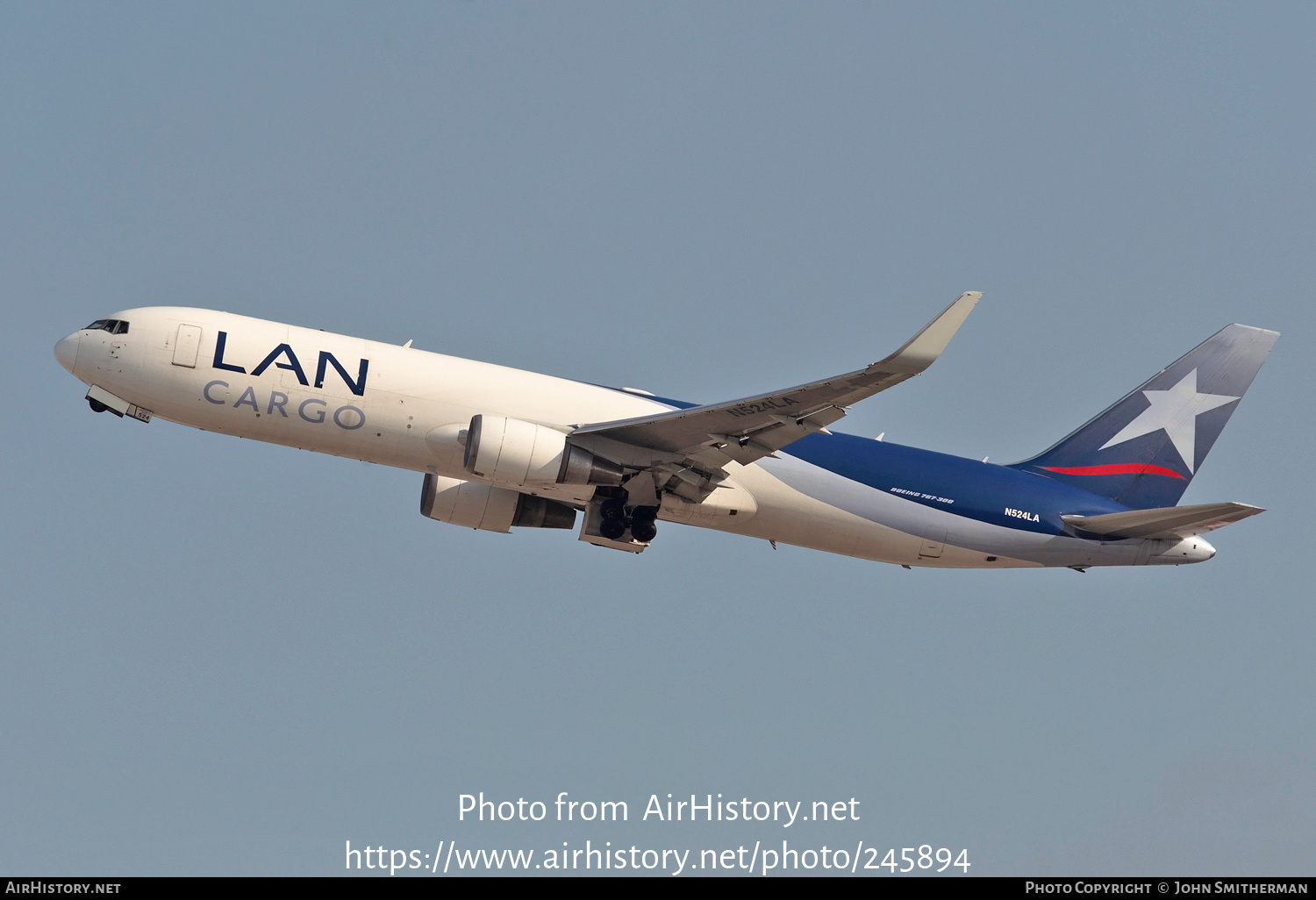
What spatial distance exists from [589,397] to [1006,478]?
1255cm

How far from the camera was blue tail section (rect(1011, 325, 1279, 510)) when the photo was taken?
41469 millimetres

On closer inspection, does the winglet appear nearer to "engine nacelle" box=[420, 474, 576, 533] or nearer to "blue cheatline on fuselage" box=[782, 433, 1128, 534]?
A: "blue cheatline on fuselage" box=[782, 433, 1128, 534]

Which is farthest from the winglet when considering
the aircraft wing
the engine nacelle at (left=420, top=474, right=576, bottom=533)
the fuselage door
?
the fuselage door

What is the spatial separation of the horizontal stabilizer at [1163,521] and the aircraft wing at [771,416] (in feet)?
33.3

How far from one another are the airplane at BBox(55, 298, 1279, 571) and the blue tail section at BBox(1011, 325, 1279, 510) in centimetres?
14

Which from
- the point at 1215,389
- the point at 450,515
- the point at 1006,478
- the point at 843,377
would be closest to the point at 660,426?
the point at 843,377

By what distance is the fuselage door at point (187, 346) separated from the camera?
109ft

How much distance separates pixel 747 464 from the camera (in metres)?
36.2

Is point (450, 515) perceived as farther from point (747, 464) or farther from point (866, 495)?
point (866, 495)

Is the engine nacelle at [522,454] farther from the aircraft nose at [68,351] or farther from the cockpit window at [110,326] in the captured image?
the aircraft nose at [68,351]

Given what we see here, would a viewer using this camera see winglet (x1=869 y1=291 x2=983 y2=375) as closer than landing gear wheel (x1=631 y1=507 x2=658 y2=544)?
Yes

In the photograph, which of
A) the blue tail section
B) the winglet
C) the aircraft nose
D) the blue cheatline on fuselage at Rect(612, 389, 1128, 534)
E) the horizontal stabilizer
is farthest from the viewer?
the blue tail section

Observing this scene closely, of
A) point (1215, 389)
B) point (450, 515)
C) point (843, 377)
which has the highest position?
point (1215, 389)

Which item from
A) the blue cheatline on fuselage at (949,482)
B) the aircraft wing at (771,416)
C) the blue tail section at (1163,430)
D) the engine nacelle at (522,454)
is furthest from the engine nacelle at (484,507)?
the blue tail section at (1163,430)
